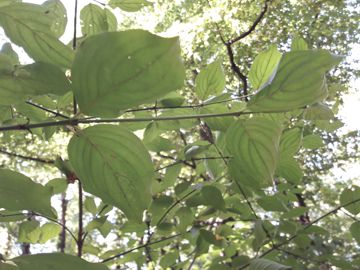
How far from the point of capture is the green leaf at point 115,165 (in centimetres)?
28

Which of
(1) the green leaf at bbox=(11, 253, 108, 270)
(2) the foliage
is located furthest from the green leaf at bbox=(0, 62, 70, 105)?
(1) the green leaf at bbox=(11, 253, 108, 270)

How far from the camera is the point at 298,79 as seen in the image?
0.85 ft

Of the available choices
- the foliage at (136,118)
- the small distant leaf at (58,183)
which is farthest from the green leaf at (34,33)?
the small distant leaf at (58,183)

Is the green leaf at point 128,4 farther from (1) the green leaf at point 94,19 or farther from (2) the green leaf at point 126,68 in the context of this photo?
(2) the green leaf at point 126,68

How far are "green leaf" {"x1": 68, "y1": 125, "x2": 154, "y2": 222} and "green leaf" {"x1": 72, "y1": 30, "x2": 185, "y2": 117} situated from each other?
5 cm

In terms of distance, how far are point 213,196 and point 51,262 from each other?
33cm

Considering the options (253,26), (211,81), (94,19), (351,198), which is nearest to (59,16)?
(94,19)

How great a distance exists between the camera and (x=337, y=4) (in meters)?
3.24

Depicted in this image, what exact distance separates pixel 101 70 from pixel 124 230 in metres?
0.52

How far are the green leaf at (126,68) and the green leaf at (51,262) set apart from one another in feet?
0.36

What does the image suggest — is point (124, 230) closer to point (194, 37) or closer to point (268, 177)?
point (268, 177)

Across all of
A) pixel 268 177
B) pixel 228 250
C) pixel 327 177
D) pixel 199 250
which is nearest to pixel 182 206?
pixel 199 250

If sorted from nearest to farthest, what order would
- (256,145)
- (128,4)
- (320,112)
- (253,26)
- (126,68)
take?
(126,68)
(256,145)
(320,112)
(128,4)
(253,26)

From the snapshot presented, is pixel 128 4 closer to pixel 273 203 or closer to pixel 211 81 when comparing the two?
pixel 211 81
